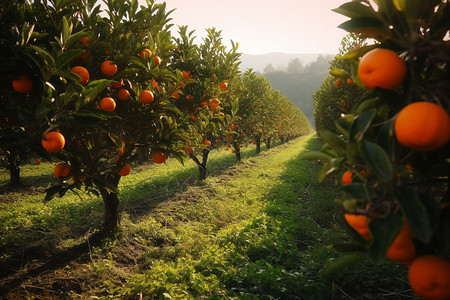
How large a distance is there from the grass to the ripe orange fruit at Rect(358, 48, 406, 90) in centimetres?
233

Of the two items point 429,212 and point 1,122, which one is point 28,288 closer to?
point 1,122

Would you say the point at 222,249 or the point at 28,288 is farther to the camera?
the point at 222,249

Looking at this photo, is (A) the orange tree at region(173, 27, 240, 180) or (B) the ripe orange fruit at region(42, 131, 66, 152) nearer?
(B) the ripe orange fruit at region(42, 131, 66, 152)

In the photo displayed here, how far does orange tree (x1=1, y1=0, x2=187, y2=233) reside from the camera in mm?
1674

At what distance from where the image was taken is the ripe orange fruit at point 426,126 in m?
0.79

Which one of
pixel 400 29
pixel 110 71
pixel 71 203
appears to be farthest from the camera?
pixel 71 203

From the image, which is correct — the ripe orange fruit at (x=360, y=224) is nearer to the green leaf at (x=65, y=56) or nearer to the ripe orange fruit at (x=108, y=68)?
the green leaf at (x=65, y=56)

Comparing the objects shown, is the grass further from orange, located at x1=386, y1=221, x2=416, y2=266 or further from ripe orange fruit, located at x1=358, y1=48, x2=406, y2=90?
ripe orange fruit, located at x1=358, y1=48, x2=406, y2=90

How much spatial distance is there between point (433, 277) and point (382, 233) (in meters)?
0.30

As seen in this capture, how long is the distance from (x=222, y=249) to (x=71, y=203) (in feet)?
16.2

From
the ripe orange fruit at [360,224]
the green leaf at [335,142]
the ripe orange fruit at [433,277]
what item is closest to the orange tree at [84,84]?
the green leaf at [335,142]

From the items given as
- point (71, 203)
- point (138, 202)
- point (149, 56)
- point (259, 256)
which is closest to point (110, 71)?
point (149, 56)

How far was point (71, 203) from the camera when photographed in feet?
19.9

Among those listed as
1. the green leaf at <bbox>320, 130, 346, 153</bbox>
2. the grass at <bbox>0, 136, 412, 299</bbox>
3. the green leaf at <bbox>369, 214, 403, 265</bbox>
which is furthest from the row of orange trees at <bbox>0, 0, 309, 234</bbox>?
the green leaf at <bbox>369, 214, 403, 265</bbox>
